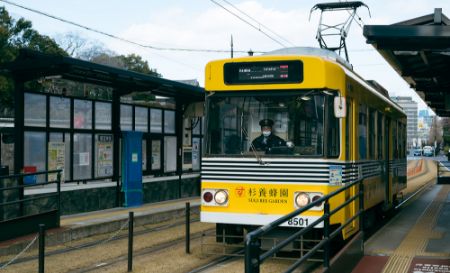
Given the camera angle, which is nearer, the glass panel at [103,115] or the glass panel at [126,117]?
the glass panel at [103,115]

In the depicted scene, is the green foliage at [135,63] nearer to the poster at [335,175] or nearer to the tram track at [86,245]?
the tram track at [86,245]

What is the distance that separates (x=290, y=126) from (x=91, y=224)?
600 centimetres

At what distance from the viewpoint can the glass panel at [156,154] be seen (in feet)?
61.9

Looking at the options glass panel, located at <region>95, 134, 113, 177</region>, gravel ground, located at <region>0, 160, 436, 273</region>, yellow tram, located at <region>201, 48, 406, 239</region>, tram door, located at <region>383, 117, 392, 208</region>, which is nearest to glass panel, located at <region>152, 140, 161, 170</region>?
glass panel, located at <region>95, 134, 113, 177</region>

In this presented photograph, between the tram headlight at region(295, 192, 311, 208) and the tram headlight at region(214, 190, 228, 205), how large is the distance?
1.13 meters

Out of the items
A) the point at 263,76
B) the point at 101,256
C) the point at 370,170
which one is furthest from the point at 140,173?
the point at 263,76

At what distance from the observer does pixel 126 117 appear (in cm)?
1742

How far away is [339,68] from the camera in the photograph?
9.22m

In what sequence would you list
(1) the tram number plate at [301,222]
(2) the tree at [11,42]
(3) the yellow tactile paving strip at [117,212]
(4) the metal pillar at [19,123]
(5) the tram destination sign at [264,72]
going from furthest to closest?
(2) the tree at [11,42] < (3) the yellow tactile paving strip at [117,212] < (4) the metal pillar at [19,123] < (5) the tram destination sign at [264,72] < (1) the tram number plate at [301,222]

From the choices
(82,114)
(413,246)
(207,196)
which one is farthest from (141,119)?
(413,246)

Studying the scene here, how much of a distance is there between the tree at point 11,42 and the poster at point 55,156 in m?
23.6

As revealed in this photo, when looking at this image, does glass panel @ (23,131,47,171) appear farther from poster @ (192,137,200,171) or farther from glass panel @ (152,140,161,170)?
poster @ (192,137,200,171)

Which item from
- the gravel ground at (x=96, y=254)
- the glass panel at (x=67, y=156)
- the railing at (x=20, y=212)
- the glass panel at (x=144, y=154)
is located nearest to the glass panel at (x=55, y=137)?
the glass panel at (x=67, y=156)

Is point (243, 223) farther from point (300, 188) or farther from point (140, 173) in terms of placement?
point (140, 173)
